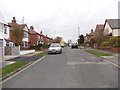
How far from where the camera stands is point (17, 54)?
1795 centimetres

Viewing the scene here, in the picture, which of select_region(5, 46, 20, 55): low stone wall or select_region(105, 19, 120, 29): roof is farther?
select_region(105, 19, 120, 29): roof

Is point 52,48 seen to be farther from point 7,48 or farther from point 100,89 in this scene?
point 100,89

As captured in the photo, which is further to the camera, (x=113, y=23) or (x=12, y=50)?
(x=113, y=23)

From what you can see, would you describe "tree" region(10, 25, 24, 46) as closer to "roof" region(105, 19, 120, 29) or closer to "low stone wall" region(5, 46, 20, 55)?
"low stone wall" region(5, 46, 20, 55)

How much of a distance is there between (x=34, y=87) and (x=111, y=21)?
127 feet

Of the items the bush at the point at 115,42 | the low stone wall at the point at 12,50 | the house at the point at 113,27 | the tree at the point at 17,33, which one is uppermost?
the house at the point at 113,27

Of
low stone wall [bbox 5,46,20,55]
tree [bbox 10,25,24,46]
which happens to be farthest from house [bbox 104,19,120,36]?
low stone wall [bbox 5,46,20,55]

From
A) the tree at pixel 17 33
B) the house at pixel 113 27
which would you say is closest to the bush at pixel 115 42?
the house at pixel 113 27

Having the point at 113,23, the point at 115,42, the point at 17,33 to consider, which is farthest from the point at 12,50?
the point at 113,23

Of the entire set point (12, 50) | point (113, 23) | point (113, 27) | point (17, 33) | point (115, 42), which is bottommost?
point (12, 50)

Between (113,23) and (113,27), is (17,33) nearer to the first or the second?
(113,27)

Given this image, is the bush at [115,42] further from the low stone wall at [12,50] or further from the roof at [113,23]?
the low stone wall at [12,50]

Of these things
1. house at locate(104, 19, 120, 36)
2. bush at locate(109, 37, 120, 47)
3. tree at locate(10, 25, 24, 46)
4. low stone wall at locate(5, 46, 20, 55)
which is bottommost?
low stone wall at locate(5, 46, 20, 55)

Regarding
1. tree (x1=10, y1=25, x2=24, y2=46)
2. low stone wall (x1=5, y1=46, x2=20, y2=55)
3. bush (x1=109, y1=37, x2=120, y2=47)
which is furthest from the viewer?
tree (x1=10, y1=25, x2=24, y2=46)
